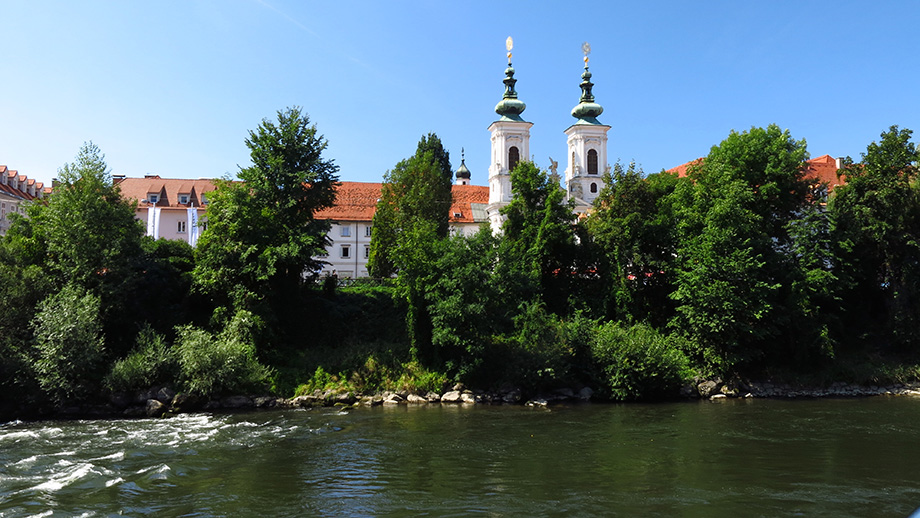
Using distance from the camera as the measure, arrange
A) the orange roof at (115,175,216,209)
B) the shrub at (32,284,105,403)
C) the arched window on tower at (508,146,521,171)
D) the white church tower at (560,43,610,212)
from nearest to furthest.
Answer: the shrub at (32,284,105,403), the orange roof at (115,175,216,209), the arched window on tower at (508,146,521,171), the white church tower at (560,43,610,212)

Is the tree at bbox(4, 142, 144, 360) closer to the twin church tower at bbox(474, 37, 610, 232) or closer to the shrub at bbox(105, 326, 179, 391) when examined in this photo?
the shrub at bbox(105, 326, 179, 391)

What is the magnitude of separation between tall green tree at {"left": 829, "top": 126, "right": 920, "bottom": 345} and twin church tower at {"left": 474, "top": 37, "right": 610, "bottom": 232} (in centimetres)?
3247

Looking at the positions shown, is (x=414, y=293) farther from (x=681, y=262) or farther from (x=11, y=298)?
(x=11, y=298)

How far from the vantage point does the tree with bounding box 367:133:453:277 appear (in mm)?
49156

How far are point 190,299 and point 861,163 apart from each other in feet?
137

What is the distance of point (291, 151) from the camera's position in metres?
37.8

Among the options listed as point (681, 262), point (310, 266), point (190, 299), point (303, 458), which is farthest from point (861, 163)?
point (190, 299)

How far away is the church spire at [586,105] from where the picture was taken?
75.0 metres

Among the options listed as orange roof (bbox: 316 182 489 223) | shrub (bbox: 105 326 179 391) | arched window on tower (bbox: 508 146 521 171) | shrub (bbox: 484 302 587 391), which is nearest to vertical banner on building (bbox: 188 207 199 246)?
orange roof (bbox: 316 182 489 223)

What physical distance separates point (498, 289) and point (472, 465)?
51.0 feet

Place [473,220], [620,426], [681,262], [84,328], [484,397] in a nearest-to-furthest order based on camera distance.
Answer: [620,426] → [84,328] → [484,397] → [681,262] → [473,220]

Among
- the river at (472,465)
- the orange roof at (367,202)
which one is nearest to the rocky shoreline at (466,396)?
the river at (472,465)

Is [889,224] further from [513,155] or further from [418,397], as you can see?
[513,155]

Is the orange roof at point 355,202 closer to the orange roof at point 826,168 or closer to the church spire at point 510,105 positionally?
the church spire at point 510,105
